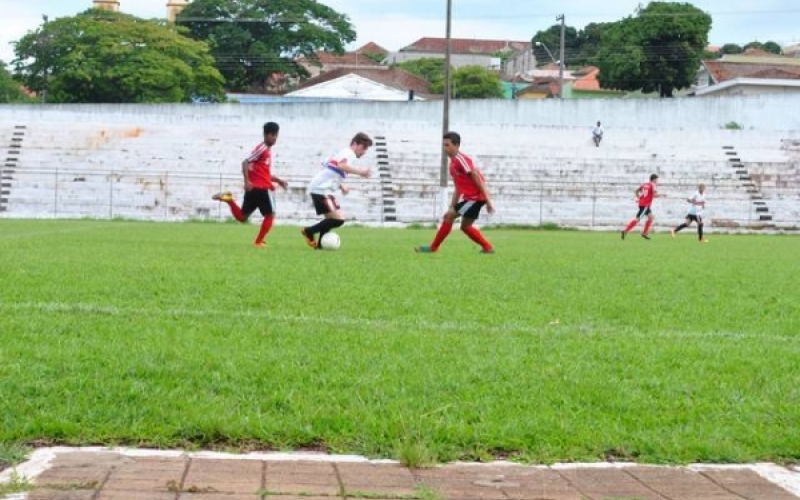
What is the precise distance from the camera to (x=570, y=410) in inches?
180

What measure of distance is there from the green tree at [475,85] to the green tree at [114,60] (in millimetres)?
25403

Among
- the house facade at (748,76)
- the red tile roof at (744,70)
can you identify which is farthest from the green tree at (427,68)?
the red tile roof at (744,70)

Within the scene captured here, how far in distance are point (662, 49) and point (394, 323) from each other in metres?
75.4

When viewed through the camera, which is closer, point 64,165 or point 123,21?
point 64,165

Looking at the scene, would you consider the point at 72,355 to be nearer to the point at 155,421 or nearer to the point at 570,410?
the point at 155,421

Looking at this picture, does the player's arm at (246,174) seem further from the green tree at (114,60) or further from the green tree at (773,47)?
the green tree at (773,47)

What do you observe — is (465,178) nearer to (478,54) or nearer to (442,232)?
(442,232)

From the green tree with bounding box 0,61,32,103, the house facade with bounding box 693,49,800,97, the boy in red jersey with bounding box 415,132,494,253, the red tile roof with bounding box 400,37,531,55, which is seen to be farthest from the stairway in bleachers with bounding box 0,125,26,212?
the red tile roof with bounding box 400,37,531,55

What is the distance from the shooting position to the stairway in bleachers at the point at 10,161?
36175 mm

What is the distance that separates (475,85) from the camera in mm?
86188

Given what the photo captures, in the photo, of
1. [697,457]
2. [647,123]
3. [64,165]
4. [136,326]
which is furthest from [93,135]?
[697,457]

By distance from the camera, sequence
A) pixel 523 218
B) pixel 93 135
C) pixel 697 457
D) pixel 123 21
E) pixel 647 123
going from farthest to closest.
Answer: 1. pixel 123 21
2. pixel 647 123
3. pixel 93 135
4. pixel 523 218
5. pixel 697 457

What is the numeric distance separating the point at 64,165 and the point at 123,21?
29.5 m

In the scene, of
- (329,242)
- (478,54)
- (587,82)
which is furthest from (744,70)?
(329,242)
